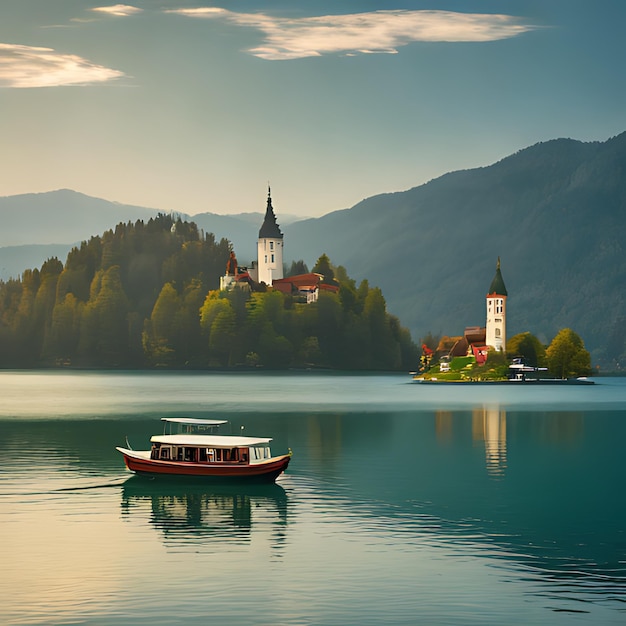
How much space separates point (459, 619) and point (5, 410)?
9310cm

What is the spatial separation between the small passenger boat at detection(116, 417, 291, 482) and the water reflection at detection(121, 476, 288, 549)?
647mm

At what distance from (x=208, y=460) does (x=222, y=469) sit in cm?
114

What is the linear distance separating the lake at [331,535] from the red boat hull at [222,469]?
0.76 metres

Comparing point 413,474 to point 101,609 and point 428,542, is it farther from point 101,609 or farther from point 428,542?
point 101,609

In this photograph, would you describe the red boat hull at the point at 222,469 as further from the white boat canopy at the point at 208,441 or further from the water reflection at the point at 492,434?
Answer: the water reflection at the point at 492,434

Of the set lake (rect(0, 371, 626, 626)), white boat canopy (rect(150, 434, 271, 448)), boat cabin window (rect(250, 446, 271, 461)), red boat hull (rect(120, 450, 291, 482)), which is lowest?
lake (rect(0, 371, 626, 626))

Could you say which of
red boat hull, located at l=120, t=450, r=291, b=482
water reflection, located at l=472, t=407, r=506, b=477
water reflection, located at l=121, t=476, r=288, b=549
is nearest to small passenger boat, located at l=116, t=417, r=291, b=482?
red boat hull, located at l=120, t=450, r=291, b=482

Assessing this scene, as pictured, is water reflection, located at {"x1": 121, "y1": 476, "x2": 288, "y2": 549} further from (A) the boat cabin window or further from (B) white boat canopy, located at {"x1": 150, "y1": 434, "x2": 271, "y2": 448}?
(B) white boat canopy, located at {"x1": 150, "y1": 434, "x2": 271, "y2": 448}

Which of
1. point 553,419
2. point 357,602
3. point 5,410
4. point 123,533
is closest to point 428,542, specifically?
point 357,602

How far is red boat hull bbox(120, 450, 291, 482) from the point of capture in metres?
55.5

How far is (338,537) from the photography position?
138ft

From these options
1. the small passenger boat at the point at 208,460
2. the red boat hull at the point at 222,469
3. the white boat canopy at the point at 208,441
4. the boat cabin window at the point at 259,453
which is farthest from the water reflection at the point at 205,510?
the white boat canopy at the point at 208,441

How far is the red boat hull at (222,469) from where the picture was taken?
182 ft

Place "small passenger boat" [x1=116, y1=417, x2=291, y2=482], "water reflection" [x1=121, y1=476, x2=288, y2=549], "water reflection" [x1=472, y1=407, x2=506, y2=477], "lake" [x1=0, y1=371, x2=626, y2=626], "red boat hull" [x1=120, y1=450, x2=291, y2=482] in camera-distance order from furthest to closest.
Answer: "water reflection" [x1=472, y1=407, x2=506, y2=477], "small passenger boat" [x1=116, y1=417, x2=291, y2=482], "red boat hull" [x1=120, y1=450, x2=291, y2=482], "water reflection" [x1=121, y1=476, x2=288, y2=549], "lake" [x1=0, y1=371, x2=626, y2=626]
